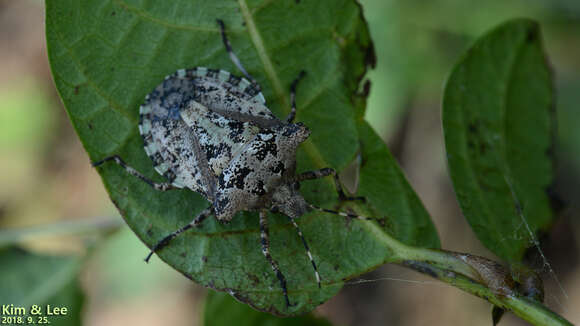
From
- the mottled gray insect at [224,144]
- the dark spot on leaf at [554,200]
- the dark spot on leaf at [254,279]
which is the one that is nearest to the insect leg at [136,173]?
the mottled gray insect at [224,144]

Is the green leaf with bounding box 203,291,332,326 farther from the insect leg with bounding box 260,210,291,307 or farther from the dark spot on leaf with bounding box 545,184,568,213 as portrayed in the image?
the dark spot on leaf with bounding box 545,184,568,213

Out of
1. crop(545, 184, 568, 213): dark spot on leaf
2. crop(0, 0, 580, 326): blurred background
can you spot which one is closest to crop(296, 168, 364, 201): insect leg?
crop(545, 184, 568, 213): dark spot on leaf

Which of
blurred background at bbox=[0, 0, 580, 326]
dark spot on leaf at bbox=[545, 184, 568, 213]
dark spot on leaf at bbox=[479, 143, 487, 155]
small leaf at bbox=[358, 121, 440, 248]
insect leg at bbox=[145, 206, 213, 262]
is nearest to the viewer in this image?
insect leg at bbox=[145, 206, 213, 262]

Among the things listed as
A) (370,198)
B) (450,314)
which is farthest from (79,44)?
(450,314)

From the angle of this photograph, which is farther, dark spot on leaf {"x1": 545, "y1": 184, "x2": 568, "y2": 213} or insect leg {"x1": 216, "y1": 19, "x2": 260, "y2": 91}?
dark spot on leaf {"x1": 545, "y1": 184, "x2": 568, "y2": 213}

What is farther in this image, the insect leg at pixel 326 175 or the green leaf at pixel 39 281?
the green leaf at pixel 39 281

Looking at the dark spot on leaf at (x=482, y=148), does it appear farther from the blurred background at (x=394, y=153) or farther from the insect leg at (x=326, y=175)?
the blurred background at (x=394, y=153)

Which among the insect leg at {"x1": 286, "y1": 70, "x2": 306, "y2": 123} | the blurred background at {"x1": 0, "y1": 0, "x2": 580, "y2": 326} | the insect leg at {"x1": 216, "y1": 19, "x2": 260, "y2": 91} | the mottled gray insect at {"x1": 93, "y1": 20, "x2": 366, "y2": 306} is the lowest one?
the blurred background at {"x1": 0, "y1": 0, "x2": 580, "y2": 326}
